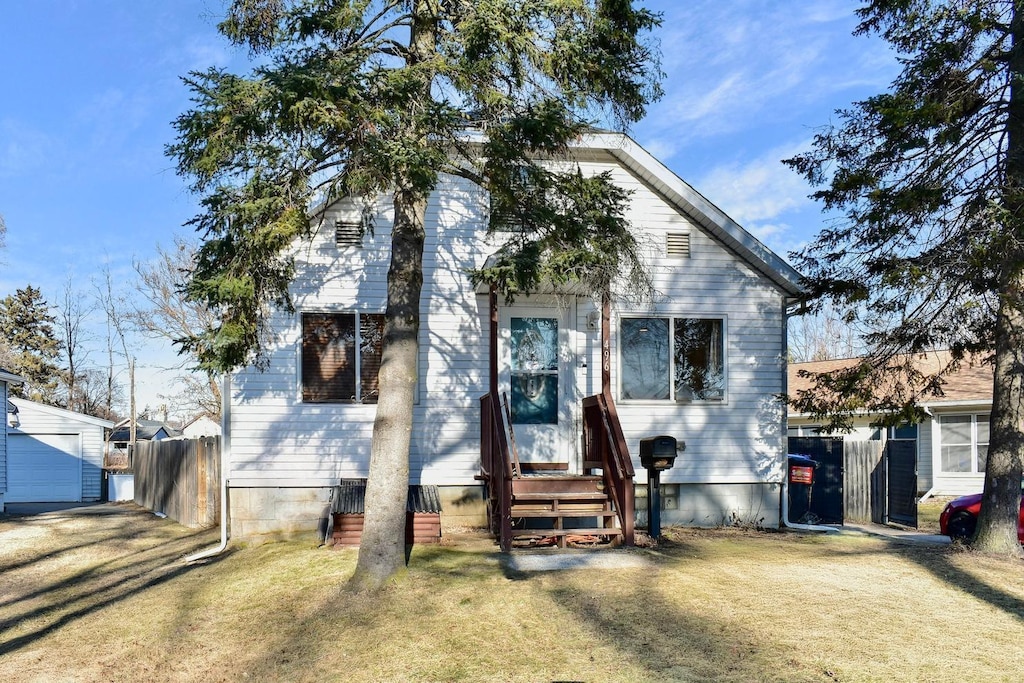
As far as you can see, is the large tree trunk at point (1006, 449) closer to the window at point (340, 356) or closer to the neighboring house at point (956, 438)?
the window at point (340, 356)

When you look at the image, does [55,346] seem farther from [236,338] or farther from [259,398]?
[236,338]

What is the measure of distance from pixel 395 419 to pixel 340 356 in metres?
3.27

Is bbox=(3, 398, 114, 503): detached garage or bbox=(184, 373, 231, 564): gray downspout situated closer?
bbox=(184, 373, 231, 564): gray downspout

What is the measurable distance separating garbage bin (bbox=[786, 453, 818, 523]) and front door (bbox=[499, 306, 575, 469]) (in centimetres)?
424

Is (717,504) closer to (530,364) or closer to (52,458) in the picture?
(530,364)

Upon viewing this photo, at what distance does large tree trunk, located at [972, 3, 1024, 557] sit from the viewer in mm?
8906

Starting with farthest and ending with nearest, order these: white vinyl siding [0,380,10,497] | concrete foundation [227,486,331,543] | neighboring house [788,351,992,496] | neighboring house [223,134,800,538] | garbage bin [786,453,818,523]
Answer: neighboring house [788,351,992,496]
white vinyl siding [0,380,10,497]
garbage bin [786,453,818,523]
neighboring house [223,134,800,538]
concrete foundation [227,486,331,543]

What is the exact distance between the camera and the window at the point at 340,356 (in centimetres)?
1033

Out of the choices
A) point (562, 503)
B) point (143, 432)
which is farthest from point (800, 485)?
point (143, 432)

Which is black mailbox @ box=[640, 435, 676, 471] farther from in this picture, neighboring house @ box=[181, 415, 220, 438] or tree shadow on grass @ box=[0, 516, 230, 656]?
neighboring house @ box=[181, 415, 220, 438]

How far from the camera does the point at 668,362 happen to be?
11070 mm

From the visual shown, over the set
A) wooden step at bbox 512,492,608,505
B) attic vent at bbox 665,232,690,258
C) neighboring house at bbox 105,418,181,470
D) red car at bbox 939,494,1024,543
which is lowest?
neighboring house at bbox 105,418,181,470

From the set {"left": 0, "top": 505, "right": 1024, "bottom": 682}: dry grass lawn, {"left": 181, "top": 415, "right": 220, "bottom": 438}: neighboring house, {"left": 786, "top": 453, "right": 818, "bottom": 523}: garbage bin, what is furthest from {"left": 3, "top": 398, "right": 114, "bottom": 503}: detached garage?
{"left": 181, "top": 415, "right": 220, "bottom": 438}: neighboring house

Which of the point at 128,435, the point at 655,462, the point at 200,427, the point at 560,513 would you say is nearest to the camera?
the point at 560,513
